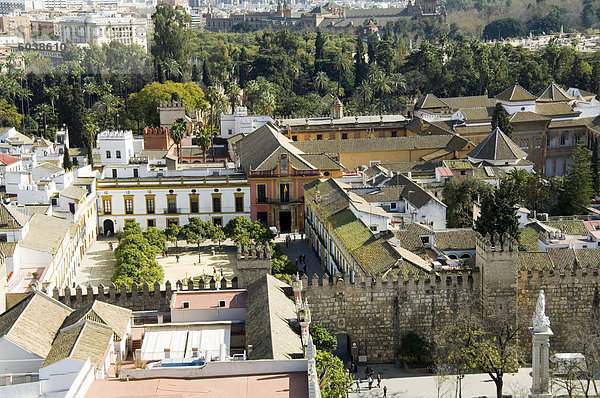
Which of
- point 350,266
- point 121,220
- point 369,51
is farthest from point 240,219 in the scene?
point 369,51

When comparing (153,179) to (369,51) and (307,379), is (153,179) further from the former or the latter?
(369,51)

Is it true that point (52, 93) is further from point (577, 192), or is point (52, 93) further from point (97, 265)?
point (577, 192)

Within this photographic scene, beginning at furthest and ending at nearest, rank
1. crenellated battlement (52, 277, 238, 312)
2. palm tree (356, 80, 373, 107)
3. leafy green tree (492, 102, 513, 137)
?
palm tree (356, 80, 373, 107) → leafy green tree (492, 102, 513, 137) → crenellated battlement (52, 277, 238, 312)

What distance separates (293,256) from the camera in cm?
5238

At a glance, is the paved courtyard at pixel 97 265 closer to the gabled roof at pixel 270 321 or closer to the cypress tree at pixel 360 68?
the gabled roof at pixel 270 321

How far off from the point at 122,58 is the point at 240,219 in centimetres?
8132

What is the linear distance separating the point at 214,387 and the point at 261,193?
118 ft

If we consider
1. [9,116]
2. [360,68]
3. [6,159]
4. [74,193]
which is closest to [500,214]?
[74,193]

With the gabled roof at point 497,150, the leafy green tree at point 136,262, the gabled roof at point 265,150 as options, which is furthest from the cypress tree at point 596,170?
the leafy green tree at point 136,262

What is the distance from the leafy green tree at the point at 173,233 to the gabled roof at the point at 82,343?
2739cm

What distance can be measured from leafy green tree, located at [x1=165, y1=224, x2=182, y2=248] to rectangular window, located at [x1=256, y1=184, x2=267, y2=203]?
19.7 ft

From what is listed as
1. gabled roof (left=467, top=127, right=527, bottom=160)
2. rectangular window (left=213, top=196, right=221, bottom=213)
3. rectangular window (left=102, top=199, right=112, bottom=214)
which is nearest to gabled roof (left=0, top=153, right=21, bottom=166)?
A: rectangular window (left=102, top=199, right=112, bottom=214)

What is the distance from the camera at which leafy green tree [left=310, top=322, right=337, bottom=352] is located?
33.7 meters

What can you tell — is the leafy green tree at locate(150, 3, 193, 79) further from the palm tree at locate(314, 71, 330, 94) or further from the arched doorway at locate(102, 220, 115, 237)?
the arched doorway at locate(102, 220, 115, 237)
